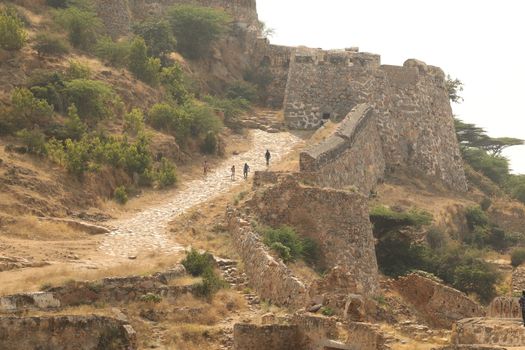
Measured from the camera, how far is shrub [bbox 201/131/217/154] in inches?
1732

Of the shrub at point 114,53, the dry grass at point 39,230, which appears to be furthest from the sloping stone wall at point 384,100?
the dry grass at point 39,230

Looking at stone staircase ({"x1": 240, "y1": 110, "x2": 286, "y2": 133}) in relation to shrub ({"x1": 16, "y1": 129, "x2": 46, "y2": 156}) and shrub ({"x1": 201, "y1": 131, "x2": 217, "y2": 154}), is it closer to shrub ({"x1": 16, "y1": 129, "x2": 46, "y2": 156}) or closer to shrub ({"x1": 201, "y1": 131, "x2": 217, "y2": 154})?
shrub ({"x1": 201, "y1": 131, "x2": 217, "y2": 154})

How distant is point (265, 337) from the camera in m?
21.7

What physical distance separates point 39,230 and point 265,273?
7.00 meters

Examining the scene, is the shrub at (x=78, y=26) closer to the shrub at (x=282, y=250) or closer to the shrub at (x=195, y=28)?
the shrub at (x=195, y=28)

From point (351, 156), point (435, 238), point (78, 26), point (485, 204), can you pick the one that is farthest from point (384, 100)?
point (78, 26)

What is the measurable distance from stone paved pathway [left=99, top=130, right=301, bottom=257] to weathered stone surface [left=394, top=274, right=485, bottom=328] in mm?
6349

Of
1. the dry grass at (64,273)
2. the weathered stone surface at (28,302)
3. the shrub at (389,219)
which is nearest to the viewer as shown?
the weathered stone surface at (28,302)

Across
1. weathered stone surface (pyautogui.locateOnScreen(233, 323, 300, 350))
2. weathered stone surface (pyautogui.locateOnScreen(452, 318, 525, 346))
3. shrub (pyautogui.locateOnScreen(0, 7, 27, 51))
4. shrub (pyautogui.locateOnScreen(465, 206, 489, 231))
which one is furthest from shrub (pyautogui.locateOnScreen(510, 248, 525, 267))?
weathered stone surface (pyautogui.locateOnScreen(452, 318, 525, 346))

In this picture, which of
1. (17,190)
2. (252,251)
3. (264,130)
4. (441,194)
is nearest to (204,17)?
(264,130)

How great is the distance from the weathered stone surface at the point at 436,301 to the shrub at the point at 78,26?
19.4 m

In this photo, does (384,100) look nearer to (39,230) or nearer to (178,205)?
(178,205)

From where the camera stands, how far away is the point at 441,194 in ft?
155

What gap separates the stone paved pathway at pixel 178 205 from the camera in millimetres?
31000
